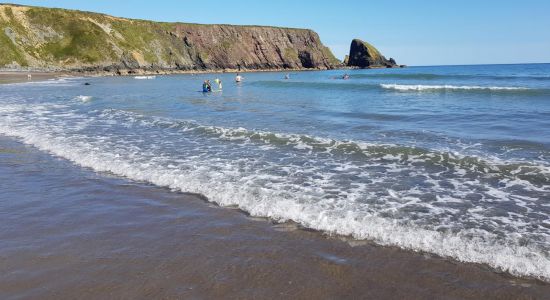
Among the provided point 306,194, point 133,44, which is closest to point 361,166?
point 306,194

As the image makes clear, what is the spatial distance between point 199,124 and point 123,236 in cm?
1309

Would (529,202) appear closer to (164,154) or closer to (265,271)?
(265,271)

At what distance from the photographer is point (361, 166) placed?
11117 millimetres

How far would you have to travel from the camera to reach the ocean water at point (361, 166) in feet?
21.5

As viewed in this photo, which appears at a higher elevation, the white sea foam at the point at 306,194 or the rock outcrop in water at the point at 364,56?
the rock outcrop in water at the point at 364,56

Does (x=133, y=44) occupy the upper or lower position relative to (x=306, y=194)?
upper

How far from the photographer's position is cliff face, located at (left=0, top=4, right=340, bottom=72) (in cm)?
9775

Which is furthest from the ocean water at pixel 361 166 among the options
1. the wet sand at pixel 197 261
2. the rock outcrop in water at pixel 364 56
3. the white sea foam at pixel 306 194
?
the rock outcrop in water at pixel 364 56

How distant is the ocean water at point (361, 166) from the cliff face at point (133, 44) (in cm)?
8810

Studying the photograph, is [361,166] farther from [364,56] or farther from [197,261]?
[364,56]

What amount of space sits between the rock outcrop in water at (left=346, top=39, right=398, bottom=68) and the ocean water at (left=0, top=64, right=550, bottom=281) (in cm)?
16984

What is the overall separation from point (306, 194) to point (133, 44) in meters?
121

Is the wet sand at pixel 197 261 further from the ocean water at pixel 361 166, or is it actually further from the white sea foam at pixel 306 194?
the ocean water at pixel 361 166

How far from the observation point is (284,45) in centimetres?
16938
